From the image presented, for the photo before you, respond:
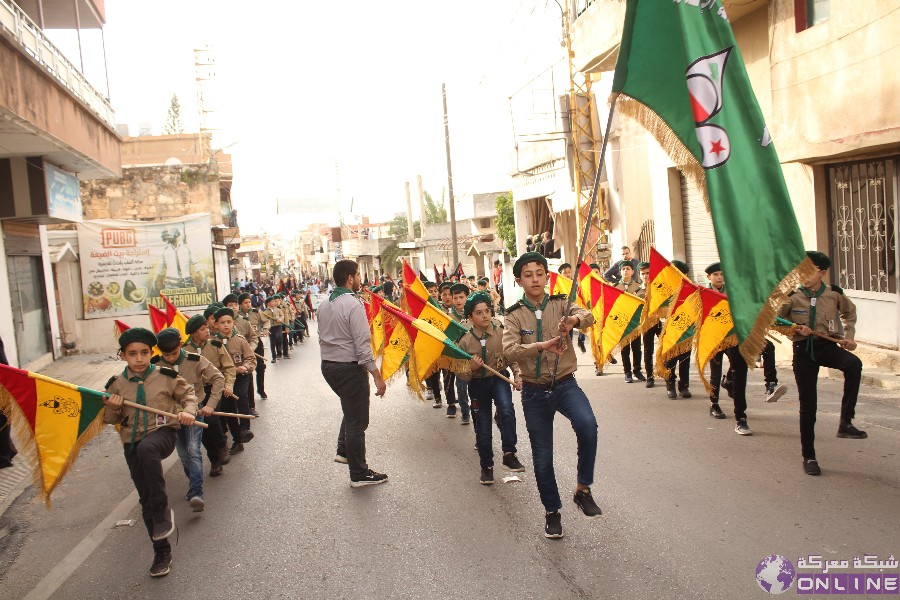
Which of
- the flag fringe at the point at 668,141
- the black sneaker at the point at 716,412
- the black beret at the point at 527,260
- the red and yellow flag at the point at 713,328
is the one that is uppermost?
the flag fringe at the point at 668,141

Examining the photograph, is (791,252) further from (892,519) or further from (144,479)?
(144,479)

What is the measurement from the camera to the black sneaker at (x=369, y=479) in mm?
6660

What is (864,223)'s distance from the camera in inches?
422

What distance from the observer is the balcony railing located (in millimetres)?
10570

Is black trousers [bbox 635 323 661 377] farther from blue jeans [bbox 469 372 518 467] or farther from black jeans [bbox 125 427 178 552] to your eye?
black jeans [bbox 125 427 178 552]

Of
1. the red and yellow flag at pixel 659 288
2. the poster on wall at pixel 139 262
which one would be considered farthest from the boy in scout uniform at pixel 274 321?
the red and yellow flag at pixel 659 288

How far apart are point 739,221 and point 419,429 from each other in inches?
216

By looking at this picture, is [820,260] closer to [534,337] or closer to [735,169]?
[735,169]

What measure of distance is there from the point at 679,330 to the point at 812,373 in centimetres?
287

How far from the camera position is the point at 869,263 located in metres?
10.7

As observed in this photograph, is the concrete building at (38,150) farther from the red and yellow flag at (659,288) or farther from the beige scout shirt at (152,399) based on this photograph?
the red and yellow flag at (659,288)

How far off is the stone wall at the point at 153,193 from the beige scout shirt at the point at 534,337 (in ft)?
86.2

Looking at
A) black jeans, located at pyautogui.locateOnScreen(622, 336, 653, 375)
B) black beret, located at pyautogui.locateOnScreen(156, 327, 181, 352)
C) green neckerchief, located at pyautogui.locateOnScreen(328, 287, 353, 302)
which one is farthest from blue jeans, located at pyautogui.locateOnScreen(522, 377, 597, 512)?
black jeans, located at pyautogui.locateOnScreen(622, 336, 653, 375)

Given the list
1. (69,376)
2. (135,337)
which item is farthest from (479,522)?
(69,376)
